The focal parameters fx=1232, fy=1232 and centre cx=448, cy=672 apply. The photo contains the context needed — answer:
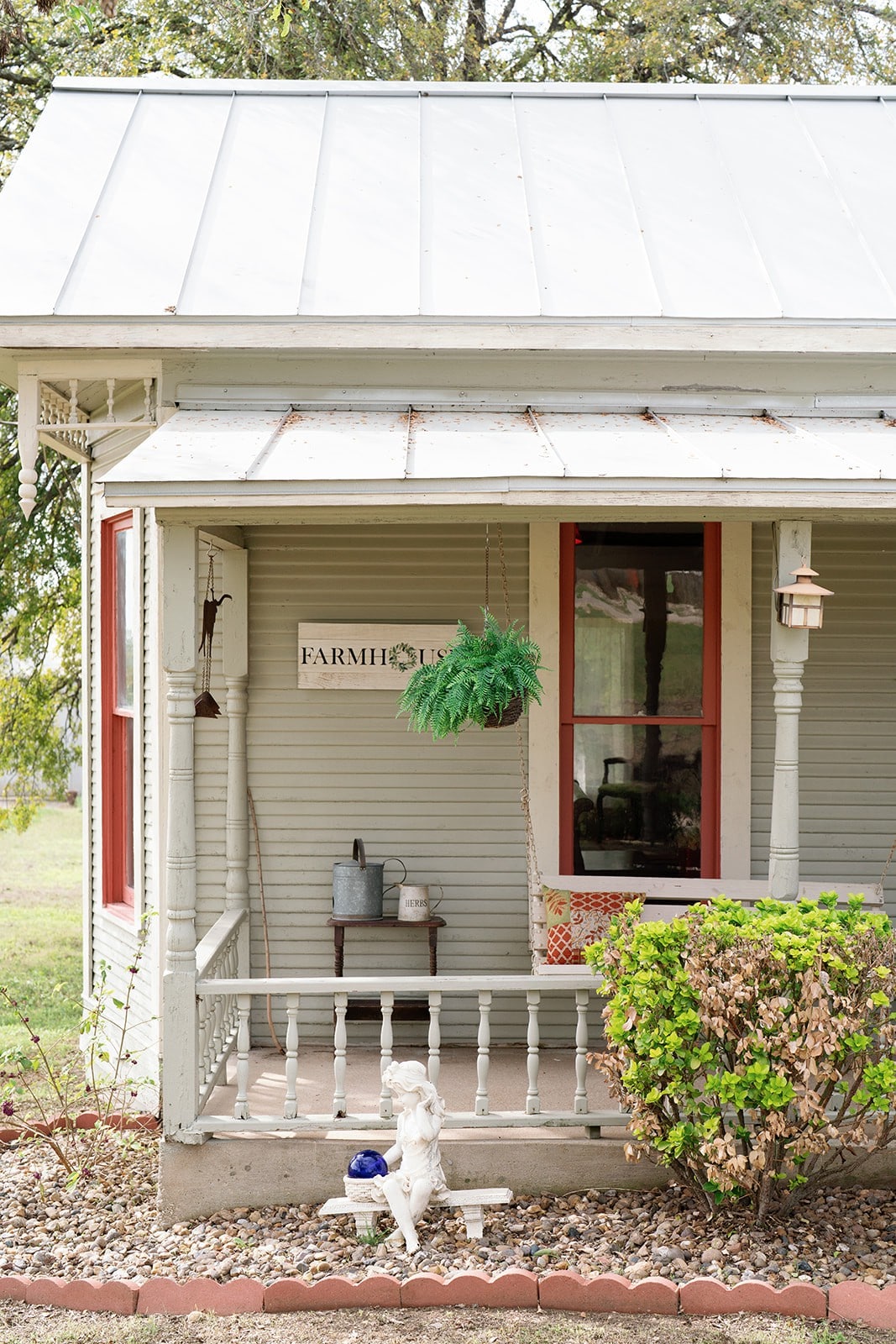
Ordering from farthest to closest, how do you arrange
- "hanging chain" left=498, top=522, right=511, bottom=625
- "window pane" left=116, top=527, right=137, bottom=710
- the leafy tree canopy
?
the leafy tree canopy
"window pane" left=116, top=527, right=137, bottom=710
"hanging chain" left=498, top=522, right=511, bottom=625

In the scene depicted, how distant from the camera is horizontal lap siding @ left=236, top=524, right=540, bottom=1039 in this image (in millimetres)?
6566

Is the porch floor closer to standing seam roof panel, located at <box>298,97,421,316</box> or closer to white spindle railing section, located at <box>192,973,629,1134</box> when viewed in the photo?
white spindle railing section, located at <box>192,973,629,1134</box>

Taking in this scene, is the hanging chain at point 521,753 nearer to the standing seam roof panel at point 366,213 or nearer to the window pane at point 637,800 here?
the window pane at point 637,800

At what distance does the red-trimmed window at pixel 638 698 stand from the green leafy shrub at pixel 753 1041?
5.80 ft

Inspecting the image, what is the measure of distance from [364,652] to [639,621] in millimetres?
1470

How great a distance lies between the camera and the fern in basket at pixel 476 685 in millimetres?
4992

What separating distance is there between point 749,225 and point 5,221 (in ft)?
12.6

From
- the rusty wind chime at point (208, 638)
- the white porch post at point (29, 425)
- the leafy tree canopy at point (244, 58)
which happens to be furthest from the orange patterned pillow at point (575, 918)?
the leafy tree canopy at point (244, 58)

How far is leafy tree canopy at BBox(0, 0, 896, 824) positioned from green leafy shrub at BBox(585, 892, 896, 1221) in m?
7.76

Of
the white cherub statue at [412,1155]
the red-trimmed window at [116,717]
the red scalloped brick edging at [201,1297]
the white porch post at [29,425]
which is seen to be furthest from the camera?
the red-trimmed window at [116,717]

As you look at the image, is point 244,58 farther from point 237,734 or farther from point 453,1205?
point 453,1205

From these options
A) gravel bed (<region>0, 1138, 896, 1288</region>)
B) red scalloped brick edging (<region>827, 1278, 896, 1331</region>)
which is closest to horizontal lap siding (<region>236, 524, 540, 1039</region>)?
gravel bed (<region>0, 1138, 896, 1288</region>)

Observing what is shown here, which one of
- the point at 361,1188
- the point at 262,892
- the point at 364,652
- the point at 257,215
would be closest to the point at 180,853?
the point at 361,1188

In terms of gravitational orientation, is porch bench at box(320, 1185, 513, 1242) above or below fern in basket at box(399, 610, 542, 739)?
below
